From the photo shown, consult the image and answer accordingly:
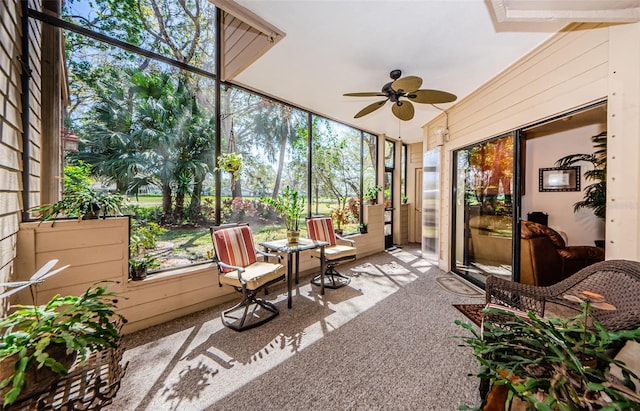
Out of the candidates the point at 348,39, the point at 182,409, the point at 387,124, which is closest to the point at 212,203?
the point at 182,409

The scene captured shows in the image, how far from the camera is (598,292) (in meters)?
1.52

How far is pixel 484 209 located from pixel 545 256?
2.93 ft

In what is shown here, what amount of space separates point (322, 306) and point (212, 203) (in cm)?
188

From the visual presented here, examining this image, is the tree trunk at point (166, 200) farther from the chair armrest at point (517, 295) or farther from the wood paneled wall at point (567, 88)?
the wood paneled wall at point (567, 88)

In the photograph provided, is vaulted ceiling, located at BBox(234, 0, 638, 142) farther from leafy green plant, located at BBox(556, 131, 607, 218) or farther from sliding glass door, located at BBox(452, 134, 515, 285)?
leafy green plant, located at BBox(556, 131, 607, 218)

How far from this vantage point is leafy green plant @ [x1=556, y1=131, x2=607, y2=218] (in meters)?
3.29

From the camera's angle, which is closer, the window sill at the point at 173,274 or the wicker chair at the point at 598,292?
the wicker chair at the point at 598,292

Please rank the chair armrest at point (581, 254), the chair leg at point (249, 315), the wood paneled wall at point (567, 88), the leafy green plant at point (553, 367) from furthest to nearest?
1. the chair armrest at point (581, 254)
2. the chair leg at point (249, 315)
3. the wood paneled wall at point (567, 88)
4. the leafy green plant at point (553, 367)

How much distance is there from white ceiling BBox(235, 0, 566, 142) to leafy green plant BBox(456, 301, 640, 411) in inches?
90.9

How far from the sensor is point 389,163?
6.19m

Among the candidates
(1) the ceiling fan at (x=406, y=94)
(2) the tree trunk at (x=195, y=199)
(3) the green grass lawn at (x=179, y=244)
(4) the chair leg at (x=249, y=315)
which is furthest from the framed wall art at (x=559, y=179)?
(2) the tree trunk at (x=195, y=199)

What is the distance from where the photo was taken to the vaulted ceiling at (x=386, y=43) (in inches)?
78.5

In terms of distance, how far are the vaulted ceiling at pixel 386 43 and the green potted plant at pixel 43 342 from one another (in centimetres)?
243

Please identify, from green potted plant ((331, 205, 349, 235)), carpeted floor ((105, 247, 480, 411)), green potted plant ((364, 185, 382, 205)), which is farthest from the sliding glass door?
green potted plant ((331, 205, 349, 235))
